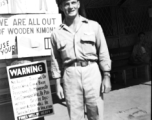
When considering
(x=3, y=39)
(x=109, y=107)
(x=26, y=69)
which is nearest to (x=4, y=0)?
(x=3, y=39)

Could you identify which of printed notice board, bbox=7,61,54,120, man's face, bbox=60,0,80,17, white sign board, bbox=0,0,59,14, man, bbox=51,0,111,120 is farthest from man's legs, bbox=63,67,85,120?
white sign board, bbox=0,0,59,14

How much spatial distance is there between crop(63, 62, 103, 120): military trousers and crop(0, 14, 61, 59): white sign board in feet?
4.29

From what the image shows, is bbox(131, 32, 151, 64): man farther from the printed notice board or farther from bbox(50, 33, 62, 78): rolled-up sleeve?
bbox(50, 33, 62, 78): rolled-up sleeve

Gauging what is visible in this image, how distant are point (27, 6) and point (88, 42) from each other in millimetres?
1887

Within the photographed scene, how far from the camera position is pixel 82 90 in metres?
2.61

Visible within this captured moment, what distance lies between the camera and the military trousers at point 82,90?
8.54 feet

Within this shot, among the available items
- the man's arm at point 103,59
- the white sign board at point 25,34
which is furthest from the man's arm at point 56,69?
the white sign board at point 25,34

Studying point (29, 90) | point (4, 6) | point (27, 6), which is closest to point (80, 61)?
point (29, 90)

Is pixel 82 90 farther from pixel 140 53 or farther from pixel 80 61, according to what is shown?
pixel 140 53

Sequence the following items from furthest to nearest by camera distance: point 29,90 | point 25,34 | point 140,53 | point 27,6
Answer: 1. point 140,53
2. point 27,6
3. point 25,34
4. point 29,90

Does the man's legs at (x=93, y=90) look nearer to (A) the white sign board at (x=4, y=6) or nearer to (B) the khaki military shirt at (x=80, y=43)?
(B) the khaki military shirt at (x=80, y=43)

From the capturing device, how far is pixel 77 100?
262 centimetres

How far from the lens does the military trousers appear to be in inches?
102

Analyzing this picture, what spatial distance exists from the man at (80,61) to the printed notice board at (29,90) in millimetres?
940
